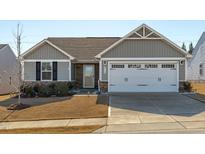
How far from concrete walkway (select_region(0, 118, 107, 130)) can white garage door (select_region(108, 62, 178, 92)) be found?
1147 cm

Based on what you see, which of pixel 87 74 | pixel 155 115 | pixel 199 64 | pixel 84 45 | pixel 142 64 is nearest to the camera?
pixel 155 115

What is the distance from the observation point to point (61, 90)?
25.0m

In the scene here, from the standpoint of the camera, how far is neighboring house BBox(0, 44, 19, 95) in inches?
1409

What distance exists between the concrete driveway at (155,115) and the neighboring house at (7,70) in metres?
19.7

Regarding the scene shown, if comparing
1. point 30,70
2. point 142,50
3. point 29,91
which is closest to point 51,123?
point 29,91

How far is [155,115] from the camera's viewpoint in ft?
48.9

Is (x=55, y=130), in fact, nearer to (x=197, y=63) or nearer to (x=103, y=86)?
(x=103, y=86)

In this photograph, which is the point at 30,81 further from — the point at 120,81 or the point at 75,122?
the point at 75,122

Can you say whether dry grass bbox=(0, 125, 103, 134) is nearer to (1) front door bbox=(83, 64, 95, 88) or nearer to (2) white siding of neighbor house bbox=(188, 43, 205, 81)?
(1) front door bbox=(83, 64, 95, 88)

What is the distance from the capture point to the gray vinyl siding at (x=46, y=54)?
26.8m

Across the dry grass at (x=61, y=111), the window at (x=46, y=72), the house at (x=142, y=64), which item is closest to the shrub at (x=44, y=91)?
the window at (x=46, y=72)

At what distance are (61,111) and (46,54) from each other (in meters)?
10.8

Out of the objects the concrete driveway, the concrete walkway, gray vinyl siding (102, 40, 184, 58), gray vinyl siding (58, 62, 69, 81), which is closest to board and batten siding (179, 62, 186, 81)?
gray vinyl siding (102, 40, 184, 58)

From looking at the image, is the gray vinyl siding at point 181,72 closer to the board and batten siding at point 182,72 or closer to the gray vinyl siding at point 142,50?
the board and batten siding at point 182,72
